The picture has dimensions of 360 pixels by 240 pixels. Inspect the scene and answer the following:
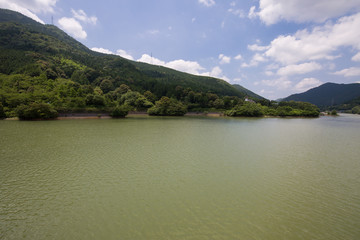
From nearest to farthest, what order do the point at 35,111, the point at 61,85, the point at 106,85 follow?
the point at 35,111 < the point at 61,85 < the point at 106,85

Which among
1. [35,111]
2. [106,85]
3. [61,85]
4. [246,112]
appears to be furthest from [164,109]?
[106,85]

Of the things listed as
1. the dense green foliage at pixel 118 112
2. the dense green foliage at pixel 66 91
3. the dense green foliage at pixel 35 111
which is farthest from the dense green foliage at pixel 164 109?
the dense green foliage at pixel 35 111

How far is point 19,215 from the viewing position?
18.8ft

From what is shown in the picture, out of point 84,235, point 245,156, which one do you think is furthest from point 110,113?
point 84,235

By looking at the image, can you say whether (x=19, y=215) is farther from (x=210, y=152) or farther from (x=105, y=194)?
(x=210, y=152)

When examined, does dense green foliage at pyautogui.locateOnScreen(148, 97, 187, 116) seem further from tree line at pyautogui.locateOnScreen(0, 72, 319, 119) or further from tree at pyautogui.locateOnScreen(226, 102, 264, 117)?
tree at pyautogui.locateOnScreen(226, 102, 264, 117)

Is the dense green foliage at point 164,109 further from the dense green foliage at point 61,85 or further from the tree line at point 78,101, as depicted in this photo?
the dense green foliage at point 61,85

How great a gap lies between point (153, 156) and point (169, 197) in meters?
5.82

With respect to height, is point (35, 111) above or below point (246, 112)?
below

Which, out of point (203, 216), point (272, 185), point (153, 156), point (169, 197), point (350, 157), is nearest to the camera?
point (203, 216)

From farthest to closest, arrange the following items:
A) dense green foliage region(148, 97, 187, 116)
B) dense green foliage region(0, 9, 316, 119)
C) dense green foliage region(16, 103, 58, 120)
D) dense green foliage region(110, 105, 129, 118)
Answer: dense green foliage region(148, 97, 187, 116), dense green foliage region(110, 105, 129, 118), dense green foliage region(0, 9, 316, 119), dense green foliage region(16, 103, 58, 120)

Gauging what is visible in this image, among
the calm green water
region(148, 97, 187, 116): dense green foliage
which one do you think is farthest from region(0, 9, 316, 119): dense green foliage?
the calm green water

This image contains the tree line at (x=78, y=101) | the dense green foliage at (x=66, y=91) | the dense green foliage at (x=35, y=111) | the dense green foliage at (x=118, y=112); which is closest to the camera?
the dense green foliage at (x=35, y=111)

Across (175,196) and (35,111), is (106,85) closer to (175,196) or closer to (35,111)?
(35,111)
